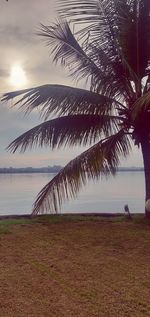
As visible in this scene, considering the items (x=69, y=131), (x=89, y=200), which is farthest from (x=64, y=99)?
(x=89, y=200)

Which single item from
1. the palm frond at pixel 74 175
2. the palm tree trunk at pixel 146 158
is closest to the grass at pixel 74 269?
the palm frond at pixel 74 175

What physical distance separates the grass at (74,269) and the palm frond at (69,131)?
1.70 metres

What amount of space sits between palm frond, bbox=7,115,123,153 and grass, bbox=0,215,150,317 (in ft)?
5.58

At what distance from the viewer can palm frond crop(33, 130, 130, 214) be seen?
7.23 m

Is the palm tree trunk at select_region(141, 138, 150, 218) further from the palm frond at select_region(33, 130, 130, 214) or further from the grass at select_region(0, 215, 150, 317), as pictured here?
the grass at select_region(0, 215, 150, 317)

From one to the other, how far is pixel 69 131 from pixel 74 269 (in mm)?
3642

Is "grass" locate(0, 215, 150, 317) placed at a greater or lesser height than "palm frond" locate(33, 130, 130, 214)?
lesser

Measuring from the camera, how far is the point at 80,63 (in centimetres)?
811

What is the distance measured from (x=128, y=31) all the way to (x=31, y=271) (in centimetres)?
529

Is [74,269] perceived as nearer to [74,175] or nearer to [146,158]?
[74,175]

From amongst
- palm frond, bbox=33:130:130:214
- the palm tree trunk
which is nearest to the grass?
palm frond, bbox=33:130:130:214

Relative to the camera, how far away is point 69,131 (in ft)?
25.1

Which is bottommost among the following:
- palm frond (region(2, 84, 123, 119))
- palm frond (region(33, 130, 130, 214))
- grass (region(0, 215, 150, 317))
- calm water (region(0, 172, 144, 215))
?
calm water (region(0, 172, 144, 215))

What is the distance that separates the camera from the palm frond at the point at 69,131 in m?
7.54
